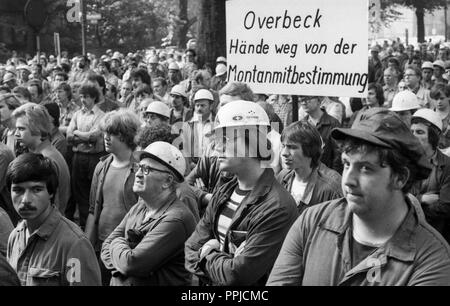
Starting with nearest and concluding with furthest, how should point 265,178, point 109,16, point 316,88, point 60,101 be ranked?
point 265,178, point 316,88, point 60,101, point 109,16

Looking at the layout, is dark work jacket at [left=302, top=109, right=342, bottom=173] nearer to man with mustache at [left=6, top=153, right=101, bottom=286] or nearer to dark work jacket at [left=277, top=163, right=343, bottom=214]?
dark work jacket at [left=277, top=163, right=343, bottom=214]

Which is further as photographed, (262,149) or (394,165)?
(262,149)

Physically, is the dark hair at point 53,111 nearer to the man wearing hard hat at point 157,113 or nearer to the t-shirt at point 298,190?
the man wearing hard hat at point 157,113

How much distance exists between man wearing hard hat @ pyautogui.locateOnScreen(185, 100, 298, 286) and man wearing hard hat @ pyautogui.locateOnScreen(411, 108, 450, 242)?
199 cm

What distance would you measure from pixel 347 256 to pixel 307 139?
2.93m

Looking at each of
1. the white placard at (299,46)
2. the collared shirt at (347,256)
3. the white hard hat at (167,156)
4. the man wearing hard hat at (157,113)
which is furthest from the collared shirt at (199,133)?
the collared shirt at (347,256)

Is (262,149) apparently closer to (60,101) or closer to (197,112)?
(197,112)

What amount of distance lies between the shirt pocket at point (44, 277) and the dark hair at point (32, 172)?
0.56 metres

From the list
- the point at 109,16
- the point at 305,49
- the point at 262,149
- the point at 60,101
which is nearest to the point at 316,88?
the point at 305,49

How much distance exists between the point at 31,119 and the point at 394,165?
457 cm

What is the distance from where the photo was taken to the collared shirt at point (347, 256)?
285 cm

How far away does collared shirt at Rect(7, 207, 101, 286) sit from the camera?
4059 mm

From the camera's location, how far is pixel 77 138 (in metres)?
9.23

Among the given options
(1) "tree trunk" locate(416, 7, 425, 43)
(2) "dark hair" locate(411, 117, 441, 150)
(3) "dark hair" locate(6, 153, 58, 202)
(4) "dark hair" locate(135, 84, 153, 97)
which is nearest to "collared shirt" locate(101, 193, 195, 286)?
(3) "dark hair" locate(6, 153, 58, 202)
